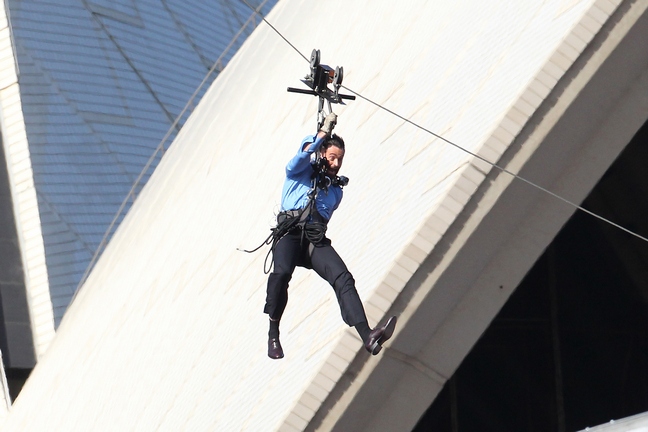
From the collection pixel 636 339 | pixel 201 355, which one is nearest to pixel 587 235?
pixel 636 339

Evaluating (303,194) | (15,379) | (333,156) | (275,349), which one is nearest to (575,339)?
(275,349)

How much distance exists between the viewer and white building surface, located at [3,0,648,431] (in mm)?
10852

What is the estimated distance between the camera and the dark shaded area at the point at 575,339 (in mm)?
14656

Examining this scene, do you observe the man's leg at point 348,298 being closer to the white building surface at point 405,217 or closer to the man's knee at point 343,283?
the man's knee at point 343,283

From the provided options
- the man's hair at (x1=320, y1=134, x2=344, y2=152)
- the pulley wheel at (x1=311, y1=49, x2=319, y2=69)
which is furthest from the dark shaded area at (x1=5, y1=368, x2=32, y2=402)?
the pulley wheel at (x1=311, y1=49, x2=319, y2=69)

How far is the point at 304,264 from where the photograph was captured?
10.8m

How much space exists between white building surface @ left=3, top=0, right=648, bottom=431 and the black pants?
770 millimetres

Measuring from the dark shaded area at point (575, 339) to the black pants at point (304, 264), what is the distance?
455cm

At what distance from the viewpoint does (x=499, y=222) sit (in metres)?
11.1

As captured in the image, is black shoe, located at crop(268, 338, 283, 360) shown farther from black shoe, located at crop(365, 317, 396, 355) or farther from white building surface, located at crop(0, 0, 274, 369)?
white building surface, located at crop(0, 0, 274, 369)

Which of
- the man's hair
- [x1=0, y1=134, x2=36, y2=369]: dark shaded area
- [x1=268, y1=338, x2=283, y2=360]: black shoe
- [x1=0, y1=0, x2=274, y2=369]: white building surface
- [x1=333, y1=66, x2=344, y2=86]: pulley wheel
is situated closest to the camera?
[x1=333, y1=66, x2=344, y2=86]: pulley wheel

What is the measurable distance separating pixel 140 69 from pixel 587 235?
49.8 ft

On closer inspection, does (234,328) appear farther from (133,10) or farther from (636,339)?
(133,10)

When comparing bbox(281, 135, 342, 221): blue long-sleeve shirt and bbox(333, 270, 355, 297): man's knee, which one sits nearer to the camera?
bbox(333, 270, 355, 297): man's knee
